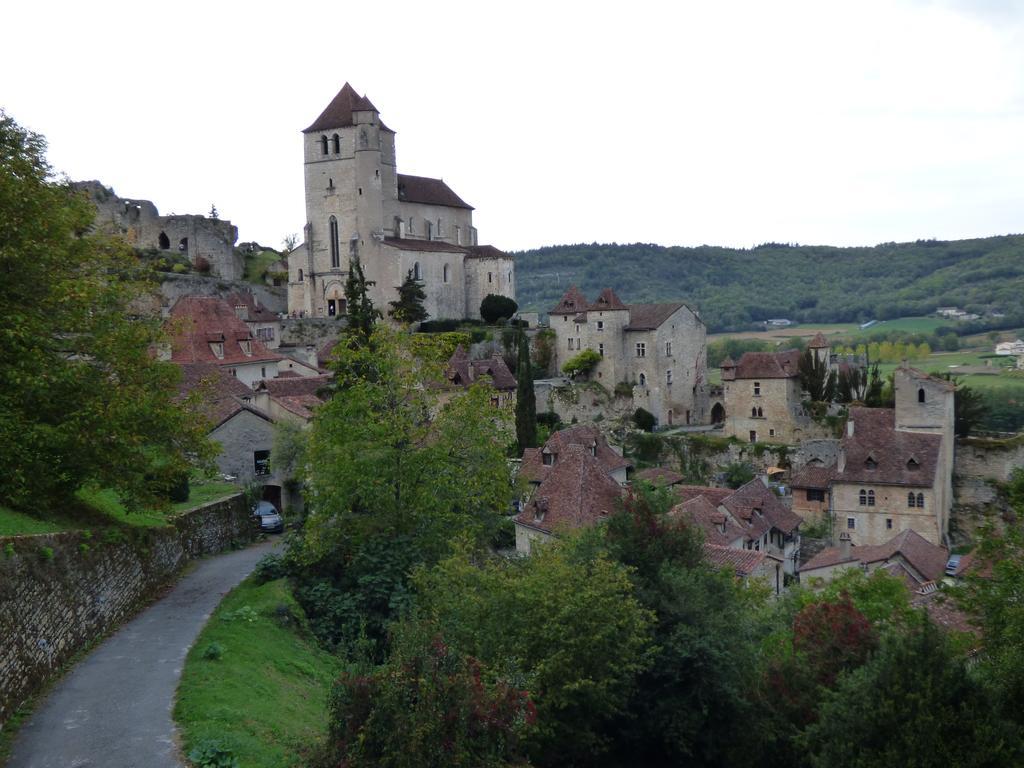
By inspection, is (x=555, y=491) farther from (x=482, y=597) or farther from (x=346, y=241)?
(x=346, y=241)

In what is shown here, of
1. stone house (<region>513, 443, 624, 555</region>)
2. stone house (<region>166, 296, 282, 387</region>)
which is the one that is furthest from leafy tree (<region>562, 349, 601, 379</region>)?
stone house (<region>513, 443, 624, 555</region>)

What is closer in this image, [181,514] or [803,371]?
[181,514]

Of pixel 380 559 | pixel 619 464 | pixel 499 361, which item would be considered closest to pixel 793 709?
pixel 380 559

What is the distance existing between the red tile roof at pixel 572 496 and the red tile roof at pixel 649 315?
27.6 meters

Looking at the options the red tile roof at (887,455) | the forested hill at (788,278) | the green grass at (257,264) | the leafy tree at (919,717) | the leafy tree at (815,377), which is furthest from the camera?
the forested hill at (788,278)

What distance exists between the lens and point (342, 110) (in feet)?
245

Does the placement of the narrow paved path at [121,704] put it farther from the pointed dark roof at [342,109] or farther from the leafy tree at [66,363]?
the pointed dark roof at [342,109]

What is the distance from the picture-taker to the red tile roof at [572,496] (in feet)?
114

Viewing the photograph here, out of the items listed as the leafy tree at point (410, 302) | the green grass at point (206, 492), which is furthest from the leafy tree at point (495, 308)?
the green grass at point (206, 492)

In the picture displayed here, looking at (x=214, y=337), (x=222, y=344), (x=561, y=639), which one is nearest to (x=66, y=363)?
(x=561, y=639)

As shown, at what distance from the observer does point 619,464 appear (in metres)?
48.7

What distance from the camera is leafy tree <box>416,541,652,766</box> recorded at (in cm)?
1894

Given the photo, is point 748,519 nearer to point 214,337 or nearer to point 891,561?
point 891,561

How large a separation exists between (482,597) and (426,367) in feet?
→ 31.3
